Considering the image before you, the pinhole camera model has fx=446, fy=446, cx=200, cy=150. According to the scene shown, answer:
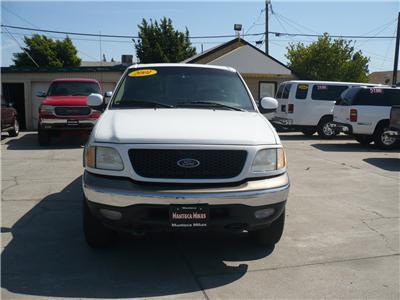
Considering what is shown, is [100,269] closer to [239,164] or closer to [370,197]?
[239,164]

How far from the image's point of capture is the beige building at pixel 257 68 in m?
25.2

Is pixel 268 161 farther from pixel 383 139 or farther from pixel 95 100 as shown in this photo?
pixel 383 139

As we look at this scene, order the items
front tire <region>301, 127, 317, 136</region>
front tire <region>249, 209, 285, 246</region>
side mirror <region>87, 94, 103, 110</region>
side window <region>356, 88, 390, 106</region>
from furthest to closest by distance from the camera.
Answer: front tire <region>301, 127, 317, 136</region> → side window <region>356, 88, 390, 106</region> → side mirror <region>87, 94, 103, 110</region> → front tire <region>249, 209, 285, 246</region>

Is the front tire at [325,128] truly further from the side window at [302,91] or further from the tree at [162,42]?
the tree at [162,42]

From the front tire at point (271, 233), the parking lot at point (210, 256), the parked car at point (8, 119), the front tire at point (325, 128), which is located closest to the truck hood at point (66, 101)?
the parked car at point (8, 119)

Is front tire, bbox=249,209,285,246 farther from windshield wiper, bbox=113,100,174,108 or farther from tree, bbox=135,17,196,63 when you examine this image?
tree, bbox=135,17,196,63

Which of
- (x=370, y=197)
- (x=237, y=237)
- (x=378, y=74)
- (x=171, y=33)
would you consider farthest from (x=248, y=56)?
(x=378, y=74)

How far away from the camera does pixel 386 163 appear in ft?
33.8

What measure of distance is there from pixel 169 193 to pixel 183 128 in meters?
0.67

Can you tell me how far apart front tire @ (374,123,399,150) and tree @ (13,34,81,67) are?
3936 cm

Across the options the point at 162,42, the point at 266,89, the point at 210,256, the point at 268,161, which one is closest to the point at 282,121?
the point at 266,89

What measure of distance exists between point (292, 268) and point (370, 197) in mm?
3408

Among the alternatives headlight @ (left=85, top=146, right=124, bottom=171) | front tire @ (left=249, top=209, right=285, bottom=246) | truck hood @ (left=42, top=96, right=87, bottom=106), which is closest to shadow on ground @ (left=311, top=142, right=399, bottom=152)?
truck hood @ (left=42, top=96, right=87, bottom=106)

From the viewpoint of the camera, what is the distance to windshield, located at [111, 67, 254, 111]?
16.6 ft
